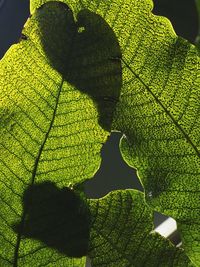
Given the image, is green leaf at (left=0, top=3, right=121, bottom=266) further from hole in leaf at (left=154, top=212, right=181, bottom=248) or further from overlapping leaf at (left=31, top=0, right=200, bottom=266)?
hole in leaf at (left=154, top=212, right=181, bottom=248)

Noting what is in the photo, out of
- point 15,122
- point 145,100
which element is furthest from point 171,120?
point 15,122

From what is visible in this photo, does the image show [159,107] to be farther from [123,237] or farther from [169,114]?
[123,237]

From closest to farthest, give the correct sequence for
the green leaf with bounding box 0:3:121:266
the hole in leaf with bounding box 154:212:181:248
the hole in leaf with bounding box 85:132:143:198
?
the green leaf with bounding box 0:3:121:266, the hole in leaf with bounding box 154:212:181:248, the hole in leaf with bounding box 85:132:143:198

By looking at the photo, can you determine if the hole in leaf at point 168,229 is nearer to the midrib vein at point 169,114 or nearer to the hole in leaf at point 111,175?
the hole in leaf at point 111,175

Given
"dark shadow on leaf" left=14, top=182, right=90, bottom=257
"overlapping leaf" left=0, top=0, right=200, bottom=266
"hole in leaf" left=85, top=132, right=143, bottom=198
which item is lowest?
"hole in leaf" left=85, top=132, right=143, bottom=198

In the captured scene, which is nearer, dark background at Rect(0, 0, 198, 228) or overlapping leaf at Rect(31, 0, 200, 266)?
overlapping leaf at Rect(31, 0, 200, 266)

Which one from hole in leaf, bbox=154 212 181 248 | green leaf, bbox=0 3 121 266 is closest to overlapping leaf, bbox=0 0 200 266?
green leaf, bbox=0 3 121 266

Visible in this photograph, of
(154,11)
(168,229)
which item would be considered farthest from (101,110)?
(154,11)
